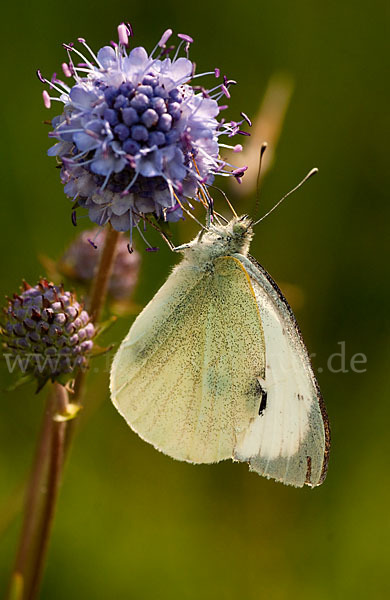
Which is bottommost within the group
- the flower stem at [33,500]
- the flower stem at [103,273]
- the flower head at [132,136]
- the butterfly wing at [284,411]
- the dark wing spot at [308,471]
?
the flower stem at [33,500]

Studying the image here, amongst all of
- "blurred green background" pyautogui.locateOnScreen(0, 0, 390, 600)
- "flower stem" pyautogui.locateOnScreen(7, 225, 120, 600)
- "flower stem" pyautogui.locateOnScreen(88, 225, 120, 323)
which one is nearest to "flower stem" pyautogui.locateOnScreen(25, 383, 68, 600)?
"flower stem" pyautogui.locateOnScreen(7, 225, 120, 600)

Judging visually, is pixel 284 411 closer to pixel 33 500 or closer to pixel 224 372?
pixel 224 372

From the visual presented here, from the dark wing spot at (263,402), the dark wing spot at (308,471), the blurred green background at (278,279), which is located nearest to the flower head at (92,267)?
the blurred green background at (278,279)

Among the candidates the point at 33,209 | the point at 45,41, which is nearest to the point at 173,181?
the point at 33,209

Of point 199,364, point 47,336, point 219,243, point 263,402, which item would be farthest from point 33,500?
point 219,243

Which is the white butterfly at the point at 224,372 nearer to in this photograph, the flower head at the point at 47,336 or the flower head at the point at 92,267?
the flower head at the point at 47,336

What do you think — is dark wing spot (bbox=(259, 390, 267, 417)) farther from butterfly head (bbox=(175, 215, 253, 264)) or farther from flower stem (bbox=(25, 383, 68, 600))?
flower stem (bbox=(25, 383, 68, 600))
